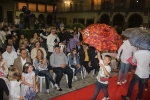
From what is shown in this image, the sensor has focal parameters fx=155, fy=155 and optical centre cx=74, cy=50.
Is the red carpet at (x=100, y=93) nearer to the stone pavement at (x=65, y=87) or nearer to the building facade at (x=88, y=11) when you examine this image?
the stone pavement at (x=65, y=87)

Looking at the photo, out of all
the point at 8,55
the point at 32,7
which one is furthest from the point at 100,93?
the point at 32,7

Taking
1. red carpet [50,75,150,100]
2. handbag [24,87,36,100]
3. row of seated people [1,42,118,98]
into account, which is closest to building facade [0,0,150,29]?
row of seated people [1,42,118,98]

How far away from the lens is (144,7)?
22672 millimetres

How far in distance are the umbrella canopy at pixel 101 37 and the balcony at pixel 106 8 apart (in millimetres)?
21179

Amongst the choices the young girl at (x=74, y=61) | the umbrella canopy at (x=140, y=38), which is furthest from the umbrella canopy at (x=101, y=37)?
the young girl at (x=74, y=61)

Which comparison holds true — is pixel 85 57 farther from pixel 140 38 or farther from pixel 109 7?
pixel 109 7

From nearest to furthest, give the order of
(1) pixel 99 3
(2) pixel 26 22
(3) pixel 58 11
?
(2) pixel 26 22
(1) pixel 99 3
(3) pixel 58 11

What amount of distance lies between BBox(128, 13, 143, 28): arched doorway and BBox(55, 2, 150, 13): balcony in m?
0.91

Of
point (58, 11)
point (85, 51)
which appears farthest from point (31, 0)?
point (85, 51)

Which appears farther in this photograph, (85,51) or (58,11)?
(58,11)

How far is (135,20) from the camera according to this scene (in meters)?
24.0

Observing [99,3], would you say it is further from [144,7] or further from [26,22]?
[26,22]

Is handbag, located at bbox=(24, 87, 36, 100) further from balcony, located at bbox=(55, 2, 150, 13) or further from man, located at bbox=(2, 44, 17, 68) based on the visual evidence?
balcony, located at bbox=(55, 2, 150, 13)

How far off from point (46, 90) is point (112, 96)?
2.04 m
